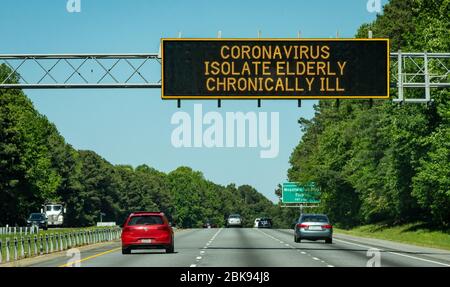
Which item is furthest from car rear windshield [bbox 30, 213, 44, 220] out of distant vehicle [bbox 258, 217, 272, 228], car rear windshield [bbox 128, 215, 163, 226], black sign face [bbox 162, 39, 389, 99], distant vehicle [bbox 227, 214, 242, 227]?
black sign face [bbox 162, 39, 389, 99]

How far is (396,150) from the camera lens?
62656 mm

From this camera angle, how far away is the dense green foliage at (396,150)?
53219 mm

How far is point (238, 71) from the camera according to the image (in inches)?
1390

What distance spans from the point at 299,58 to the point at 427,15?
29067 mm

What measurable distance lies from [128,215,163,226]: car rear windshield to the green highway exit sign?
80.4m

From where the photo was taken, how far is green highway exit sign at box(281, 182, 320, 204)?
117 m

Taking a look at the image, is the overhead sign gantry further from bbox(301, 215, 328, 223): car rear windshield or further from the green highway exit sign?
the green highway exit sign

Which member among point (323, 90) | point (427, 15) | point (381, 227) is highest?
point (427, 15)

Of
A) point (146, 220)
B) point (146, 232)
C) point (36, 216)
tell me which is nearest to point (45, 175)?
point (36, 216)

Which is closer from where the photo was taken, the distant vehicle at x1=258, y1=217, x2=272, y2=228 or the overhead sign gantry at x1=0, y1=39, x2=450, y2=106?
the overhead sign gantry at x1=0, y1=39, x2=450, y2=106

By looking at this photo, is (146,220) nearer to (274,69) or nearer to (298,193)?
(274,69)

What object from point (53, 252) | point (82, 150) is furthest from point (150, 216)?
point (82, 150)

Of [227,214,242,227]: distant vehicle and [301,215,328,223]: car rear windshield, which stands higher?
[301,215,328,223]: car rear windshield
